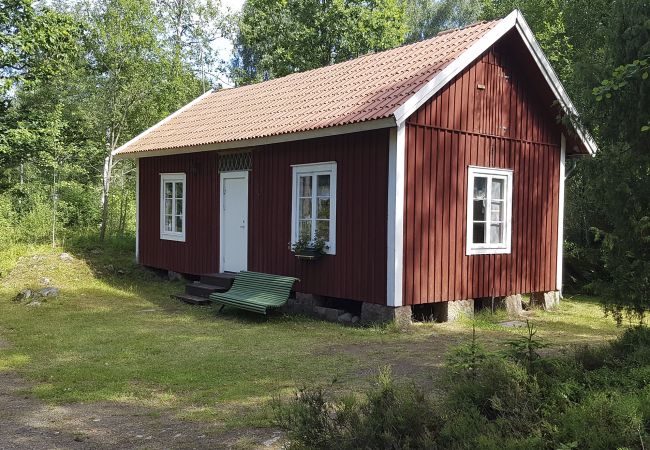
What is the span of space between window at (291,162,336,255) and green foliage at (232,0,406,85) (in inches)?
655

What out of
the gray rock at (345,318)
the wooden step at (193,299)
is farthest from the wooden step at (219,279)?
the gray rock at (345,318)

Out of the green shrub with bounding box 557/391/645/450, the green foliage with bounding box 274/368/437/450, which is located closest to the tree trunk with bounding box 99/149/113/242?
the green foliage with bounding box 274/368/437/450

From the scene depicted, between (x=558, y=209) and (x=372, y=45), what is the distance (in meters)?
16.6

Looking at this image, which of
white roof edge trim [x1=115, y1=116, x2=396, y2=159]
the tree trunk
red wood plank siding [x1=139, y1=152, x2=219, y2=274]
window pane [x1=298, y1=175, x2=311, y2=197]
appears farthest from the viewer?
the tree trunk

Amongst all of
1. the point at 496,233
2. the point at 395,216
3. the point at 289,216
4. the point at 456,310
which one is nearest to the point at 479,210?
the point at 496,233

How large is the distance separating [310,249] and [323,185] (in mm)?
1174

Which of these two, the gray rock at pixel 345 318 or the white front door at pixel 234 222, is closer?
the gray rock at pixel 345 318

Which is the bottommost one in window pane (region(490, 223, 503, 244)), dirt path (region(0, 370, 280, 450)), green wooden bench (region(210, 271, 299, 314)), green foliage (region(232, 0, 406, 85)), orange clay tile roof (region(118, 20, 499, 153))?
dirt path (region(0, 370, 280, 450))

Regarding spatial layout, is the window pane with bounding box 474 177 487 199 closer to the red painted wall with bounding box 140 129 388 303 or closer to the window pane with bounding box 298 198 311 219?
the red painted wall with bounding box 140 129 388 303

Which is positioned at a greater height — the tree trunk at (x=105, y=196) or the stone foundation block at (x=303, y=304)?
the tree trunk at (x=105, y=196)

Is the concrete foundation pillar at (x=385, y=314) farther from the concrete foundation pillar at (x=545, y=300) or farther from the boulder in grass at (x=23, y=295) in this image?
the boulder in grass at (x=23, y=295)

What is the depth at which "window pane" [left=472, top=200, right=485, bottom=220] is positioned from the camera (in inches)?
419

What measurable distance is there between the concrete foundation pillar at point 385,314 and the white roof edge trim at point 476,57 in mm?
2861

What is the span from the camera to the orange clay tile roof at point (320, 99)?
10013 mm
